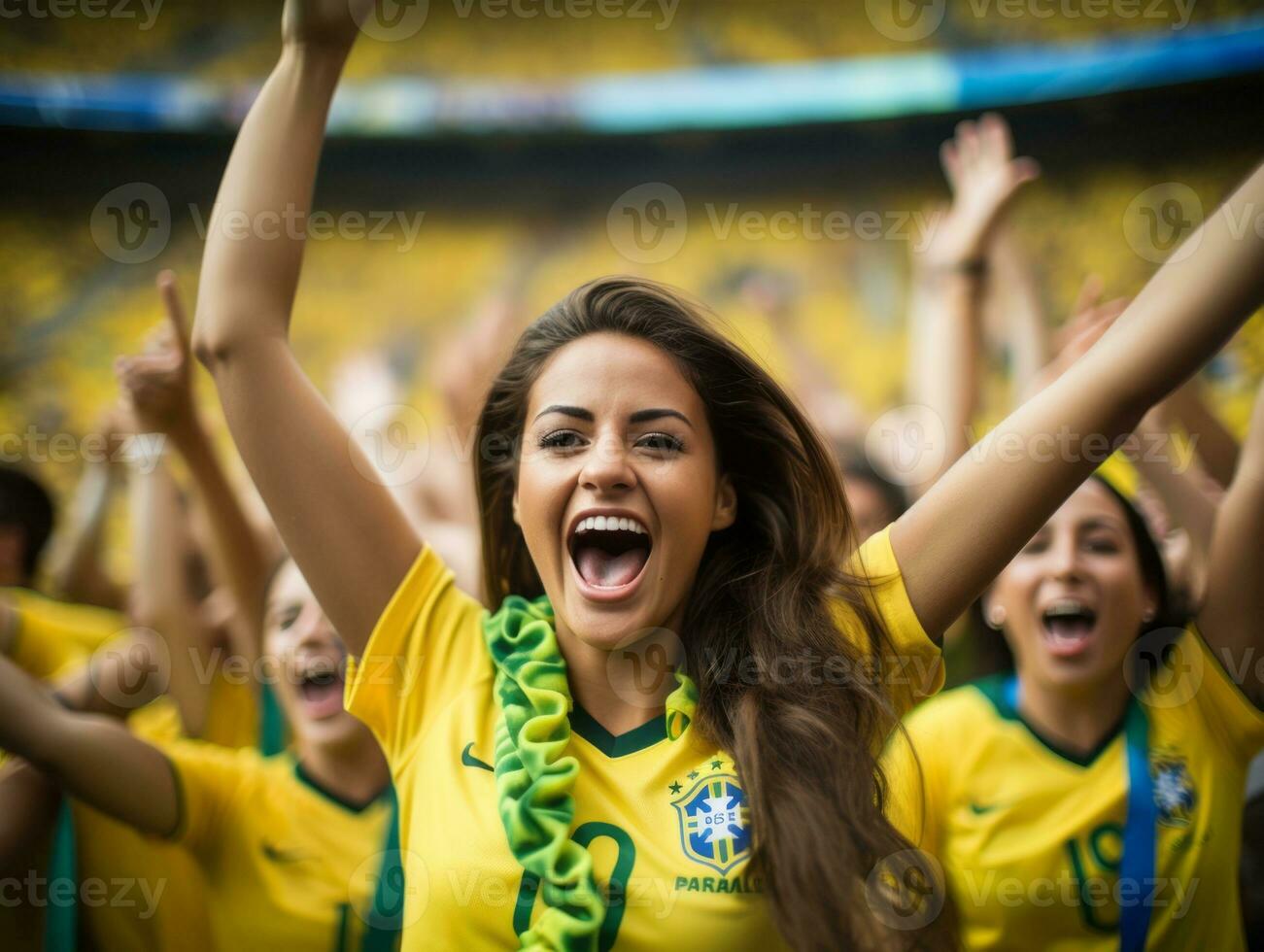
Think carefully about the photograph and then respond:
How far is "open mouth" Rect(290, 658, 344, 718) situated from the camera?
2.32 metres

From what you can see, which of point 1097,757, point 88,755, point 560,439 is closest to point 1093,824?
point 1097,757

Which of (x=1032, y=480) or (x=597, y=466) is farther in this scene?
(x=597, y=466)

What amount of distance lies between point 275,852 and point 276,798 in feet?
0.40

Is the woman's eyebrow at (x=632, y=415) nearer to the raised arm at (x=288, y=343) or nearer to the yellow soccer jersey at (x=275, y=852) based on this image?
the raised arm at (x=288, y=343)

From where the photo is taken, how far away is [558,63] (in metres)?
8.55

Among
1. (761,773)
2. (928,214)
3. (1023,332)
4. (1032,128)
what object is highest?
(1032,128)

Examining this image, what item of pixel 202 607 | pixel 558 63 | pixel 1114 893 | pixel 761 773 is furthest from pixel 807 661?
pixel 558 63

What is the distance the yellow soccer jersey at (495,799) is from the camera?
1.30m

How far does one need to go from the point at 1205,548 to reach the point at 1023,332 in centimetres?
98

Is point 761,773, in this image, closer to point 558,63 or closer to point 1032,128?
point 1032,128

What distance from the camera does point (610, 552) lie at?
159cm
